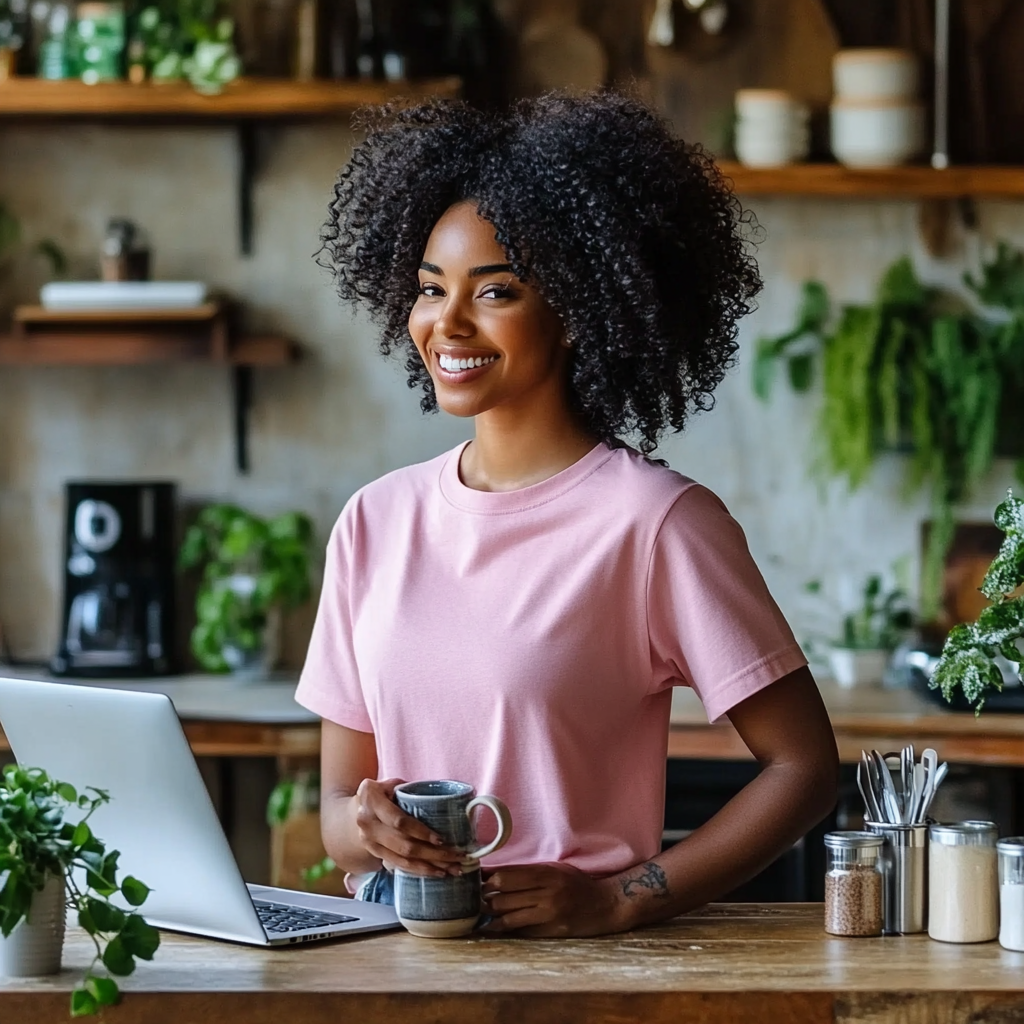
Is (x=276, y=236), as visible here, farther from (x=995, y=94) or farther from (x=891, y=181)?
(x=995, y=94)

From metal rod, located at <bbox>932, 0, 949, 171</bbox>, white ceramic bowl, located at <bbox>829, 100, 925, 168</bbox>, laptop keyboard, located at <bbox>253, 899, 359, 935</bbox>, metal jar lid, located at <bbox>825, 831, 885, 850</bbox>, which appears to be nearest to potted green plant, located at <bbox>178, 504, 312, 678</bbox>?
white ceramic bowl, located at <bbox>829, 100, 925, 168</bbox>

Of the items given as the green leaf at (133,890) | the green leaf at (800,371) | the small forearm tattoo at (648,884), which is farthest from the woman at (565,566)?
the green leaf at (800,371)

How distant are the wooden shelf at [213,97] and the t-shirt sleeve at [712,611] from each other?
6.68 feet

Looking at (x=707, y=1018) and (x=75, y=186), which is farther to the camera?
(x=75, y=186)

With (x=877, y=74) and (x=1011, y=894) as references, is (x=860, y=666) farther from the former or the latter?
(x=1011, y=894)

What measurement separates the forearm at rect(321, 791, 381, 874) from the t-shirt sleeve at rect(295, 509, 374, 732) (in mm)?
93

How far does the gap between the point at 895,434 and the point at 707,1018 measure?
94.3 inches

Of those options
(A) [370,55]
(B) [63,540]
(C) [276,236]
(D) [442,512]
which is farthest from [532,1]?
(D) [442,512]

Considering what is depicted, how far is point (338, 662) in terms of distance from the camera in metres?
1.77

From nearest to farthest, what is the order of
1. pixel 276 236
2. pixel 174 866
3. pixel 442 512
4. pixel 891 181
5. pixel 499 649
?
1. pixel 174 866
2. pixel 499 649
3. pixel 442 512
4. pixel 891 181
5. pixel 276 236

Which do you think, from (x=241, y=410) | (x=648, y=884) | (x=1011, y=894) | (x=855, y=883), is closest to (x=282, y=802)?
(x=241, y=410)

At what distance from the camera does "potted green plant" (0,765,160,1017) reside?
4.28ft

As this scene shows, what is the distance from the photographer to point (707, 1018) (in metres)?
1.31

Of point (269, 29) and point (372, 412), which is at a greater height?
point (269, 29)
